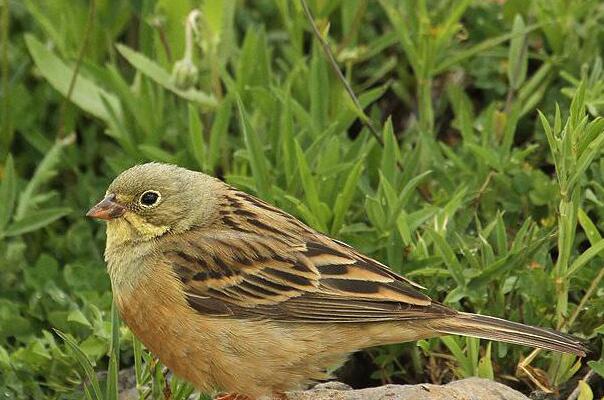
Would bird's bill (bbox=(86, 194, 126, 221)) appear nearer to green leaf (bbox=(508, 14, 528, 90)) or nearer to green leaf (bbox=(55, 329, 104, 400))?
green leaf (bbox=(55, 329, 104, 400))

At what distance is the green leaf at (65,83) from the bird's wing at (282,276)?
70.3 inches

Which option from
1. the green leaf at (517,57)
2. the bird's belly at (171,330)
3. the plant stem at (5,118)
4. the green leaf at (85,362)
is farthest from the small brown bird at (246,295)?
the plant stem at (5,118)

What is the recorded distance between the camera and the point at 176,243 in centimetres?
478

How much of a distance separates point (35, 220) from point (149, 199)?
3.83ft

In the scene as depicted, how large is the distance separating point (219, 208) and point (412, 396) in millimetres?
1096

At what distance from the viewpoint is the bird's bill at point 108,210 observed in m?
4.77

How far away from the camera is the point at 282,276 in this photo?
4.67 meters

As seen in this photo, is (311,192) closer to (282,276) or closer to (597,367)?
(282,276)

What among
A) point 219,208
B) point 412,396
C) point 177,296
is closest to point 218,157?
point 219,208

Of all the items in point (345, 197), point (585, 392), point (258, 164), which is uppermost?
point (258, 164)

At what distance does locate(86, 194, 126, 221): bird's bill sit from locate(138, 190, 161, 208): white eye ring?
0.08 meters

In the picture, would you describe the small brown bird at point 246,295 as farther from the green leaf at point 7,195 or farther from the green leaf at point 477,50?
the green leaf at point 477,50

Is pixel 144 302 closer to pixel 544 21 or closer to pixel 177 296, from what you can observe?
pixel 177 296

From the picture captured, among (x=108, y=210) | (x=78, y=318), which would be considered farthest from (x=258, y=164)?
(x=78, y=318)
